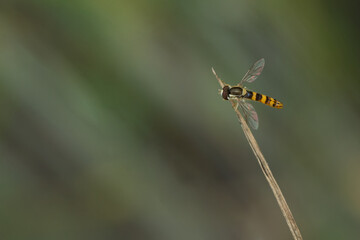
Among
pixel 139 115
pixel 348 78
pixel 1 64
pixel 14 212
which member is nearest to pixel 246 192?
pixel 139 115

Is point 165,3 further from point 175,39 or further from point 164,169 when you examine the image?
point 164,169

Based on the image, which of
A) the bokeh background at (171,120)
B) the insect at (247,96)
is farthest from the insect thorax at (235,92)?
the bokeh background at (171,120)

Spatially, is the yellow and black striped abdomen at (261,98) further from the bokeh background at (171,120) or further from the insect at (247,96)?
the bokeh background at (171,120)

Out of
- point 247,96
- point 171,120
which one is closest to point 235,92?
point 247,96

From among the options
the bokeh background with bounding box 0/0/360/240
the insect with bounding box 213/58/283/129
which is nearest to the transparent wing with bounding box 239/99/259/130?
the insect with bounding box 213/58/283/129

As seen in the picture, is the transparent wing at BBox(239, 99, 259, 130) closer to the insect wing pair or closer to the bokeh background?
the insect wing pair

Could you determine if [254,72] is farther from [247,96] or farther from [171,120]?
[171,120]
